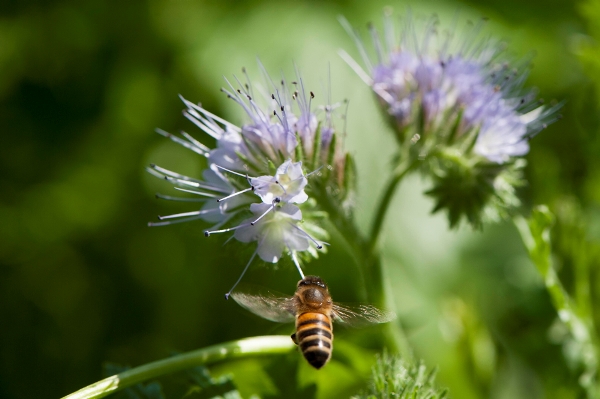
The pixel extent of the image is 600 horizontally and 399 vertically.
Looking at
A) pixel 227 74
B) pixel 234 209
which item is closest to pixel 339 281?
pixel 227 74

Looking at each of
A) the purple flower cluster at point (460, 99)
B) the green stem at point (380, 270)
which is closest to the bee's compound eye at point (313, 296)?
the green stem at point (380, 270)

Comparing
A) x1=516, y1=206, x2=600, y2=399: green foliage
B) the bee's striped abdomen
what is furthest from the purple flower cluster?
the bee's striped abdomen

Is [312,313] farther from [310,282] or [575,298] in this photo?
[575,298]

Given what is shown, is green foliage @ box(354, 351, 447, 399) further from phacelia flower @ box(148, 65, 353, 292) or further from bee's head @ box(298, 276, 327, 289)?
phacelia flower @ box(148, 65, 353, 292)

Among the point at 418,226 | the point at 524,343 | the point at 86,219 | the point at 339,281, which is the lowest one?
the point at 524,343

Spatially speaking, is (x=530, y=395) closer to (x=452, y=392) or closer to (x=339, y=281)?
(x=452, y=392)

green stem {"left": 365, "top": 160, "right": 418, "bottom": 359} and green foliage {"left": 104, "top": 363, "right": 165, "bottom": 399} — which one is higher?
green stem {"left": 365, "top": 160, "right": 418, "bottom": 359}
